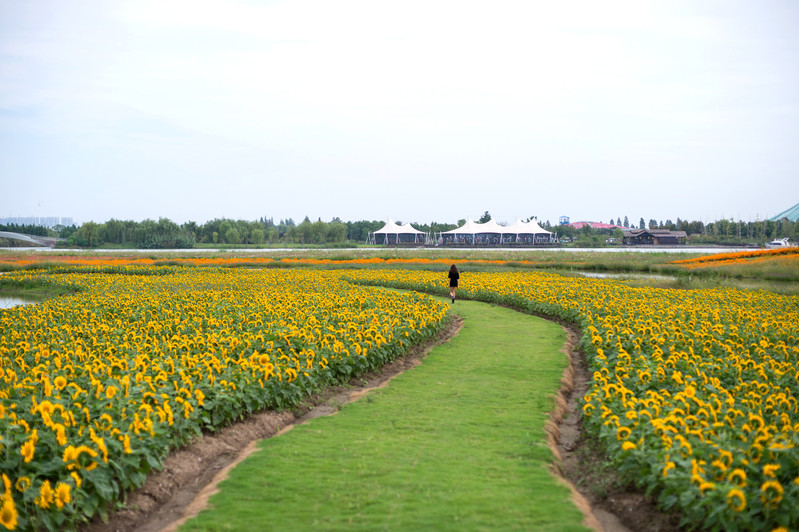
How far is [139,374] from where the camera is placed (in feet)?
23.1

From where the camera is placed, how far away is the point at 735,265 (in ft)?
111

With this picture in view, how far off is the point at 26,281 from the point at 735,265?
128 feet

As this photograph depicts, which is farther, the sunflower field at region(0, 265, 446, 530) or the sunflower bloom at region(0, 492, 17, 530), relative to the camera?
the sunflower field at region(0, 265, 446, 530)

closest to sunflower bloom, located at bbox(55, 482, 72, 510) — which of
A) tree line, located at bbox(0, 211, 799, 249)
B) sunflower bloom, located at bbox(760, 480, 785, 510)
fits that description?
sunflower bloom, located at bbox(760, 480, 785, 510)

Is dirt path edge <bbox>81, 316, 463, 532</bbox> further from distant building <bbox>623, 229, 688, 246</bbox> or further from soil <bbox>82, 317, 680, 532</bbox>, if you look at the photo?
distant building <bbox>623, 229, 688, 246</bbox>

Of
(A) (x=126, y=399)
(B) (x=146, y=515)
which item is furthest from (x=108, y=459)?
(A) (x=126, y=399)

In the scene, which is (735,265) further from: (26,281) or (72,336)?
(26,281)

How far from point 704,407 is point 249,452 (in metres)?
5.13

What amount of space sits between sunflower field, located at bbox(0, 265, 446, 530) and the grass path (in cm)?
81

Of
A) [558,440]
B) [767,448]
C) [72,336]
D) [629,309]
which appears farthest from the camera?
[629,309]

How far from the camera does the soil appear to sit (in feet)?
17.6

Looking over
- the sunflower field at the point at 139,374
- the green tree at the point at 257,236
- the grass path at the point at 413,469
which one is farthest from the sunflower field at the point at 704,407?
the green tree at the point at 257,236

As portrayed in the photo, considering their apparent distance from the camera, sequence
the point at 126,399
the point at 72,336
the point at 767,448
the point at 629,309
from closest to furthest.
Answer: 1. the point at 767,448
2. the point at 126,399
3. the point at 72,336
4. the point at 629,309

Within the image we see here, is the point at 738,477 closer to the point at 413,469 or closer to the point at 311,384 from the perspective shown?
the point at 413,469
